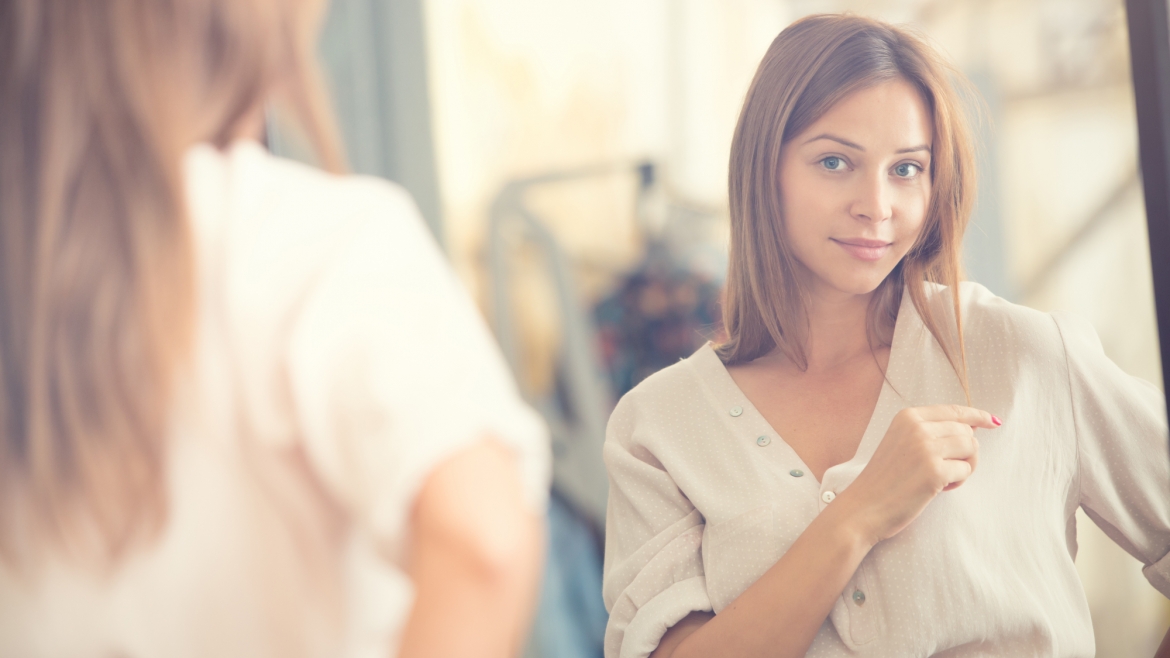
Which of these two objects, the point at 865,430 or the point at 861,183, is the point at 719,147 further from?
the point at 865,430

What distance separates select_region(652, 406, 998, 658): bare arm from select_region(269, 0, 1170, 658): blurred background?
14 cm

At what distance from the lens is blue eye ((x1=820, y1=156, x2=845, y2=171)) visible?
82 cm

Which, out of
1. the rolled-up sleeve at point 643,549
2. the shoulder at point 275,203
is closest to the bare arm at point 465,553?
the shoulder at point 275,203

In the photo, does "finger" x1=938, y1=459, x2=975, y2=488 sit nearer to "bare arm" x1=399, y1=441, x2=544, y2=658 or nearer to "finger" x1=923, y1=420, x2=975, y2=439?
"finger" x1=923, y1=420, x2=975, y2=439

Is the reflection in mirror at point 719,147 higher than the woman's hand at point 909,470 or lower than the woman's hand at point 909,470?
higher

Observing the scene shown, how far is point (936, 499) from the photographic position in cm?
79

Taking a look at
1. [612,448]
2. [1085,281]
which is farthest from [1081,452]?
[612,448]

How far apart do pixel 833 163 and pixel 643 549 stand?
1.38 feet

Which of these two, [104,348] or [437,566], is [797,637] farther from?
[104,348]

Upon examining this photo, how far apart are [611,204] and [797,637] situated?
0.44 metres

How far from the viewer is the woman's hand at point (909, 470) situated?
2.52 feet

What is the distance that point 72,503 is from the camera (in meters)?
0.56

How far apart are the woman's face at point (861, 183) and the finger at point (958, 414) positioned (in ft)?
0.47

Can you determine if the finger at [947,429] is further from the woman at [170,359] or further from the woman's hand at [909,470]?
the woman at [170,359]
